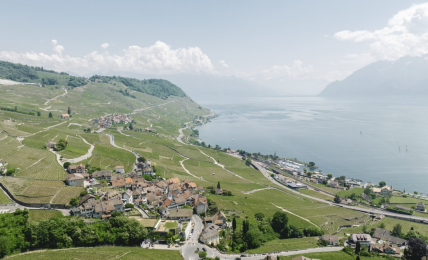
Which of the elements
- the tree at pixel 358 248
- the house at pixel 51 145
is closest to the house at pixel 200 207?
the tree at pixel 358 248

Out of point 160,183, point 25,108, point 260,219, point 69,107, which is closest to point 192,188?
point 160,183

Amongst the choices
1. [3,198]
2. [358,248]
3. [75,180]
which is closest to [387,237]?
[358,248]

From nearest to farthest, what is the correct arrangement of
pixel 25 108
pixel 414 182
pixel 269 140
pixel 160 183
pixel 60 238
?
pixel 60 238 < pixel 160 183 < pixel 414 182 < pixel 25 108 < pixel 269 140

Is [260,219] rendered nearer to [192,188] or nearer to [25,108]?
A: [192,188]

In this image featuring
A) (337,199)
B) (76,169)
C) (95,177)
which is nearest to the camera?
(76,169)

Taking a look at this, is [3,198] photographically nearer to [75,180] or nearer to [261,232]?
[75,180]

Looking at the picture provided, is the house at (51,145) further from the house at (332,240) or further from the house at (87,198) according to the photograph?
the house at (332,240)
